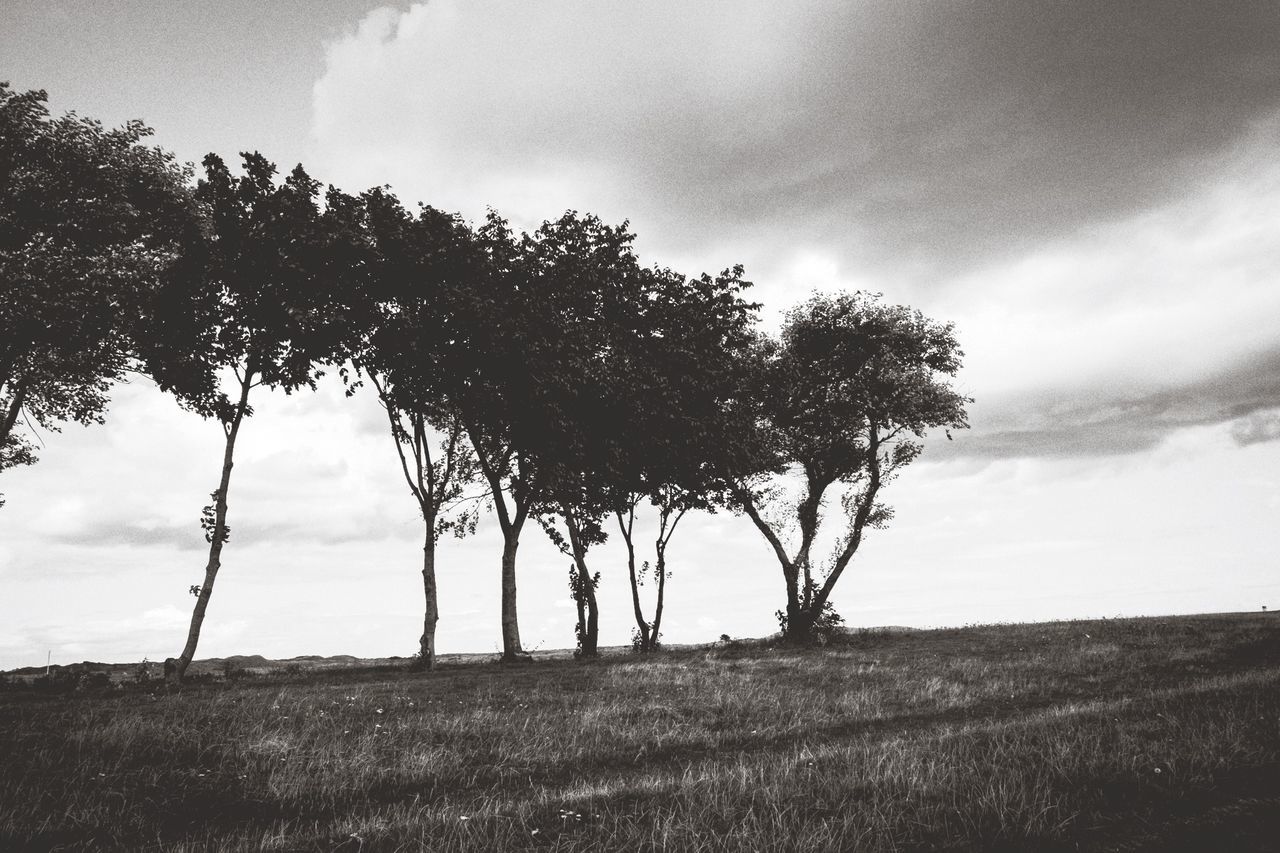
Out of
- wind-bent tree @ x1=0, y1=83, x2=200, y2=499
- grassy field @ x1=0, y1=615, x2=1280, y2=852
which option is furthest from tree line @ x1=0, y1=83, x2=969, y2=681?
grassy field @ x1=0, y1=615, x2=1280, y2=852

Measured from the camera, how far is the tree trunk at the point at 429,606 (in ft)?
90.9

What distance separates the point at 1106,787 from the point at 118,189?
31619mm

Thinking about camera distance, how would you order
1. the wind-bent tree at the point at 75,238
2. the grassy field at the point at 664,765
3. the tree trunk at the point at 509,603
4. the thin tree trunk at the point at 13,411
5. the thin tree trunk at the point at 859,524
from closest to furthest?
the grassy field at the point at 664,765 < the wind-bent tree at the point at 75,238 < the thin tree trunk at the point at 13,411 < the tree trunk at the point at 509,603 < the thin tree trunk at the point at 859,524

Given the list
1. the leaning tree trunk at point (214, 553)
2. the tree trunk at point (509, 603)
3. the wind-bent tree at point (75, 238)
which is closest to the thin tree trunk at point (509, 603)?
the tree trunk at point (509, 603)

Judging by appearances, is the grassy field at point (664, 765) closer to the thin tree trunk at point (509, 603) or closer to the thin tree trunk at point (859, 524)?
the thin tree trunk at point (509, 603)

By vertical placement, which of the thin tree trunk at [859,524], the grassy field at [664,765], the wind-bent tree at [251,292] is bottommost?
the grassy field at [664,765]

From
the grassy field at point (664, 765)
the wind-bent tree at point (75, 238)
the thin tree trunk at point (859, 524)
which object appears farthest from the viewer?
the thin tree trunk at point (859, 524)

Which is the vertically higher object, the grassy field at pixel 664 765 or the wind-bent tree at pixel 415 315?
the wind-bent tree at pixel 415 315

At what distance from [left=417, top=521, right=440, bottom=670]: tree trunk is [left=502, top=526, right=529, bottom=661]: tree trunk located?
308 cm

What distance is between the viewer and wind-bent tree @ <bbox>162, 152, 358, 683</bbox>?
25688mm

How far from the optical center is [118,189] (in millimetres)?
24484

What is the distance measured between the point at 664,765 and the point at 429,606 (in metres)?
19.0

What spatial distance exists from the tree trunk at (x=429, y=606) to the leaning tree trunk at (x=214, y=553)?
746 cm

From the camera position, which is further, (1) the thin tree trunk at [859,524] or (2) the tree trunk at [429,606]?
(1) the thin tree trunk at [859,524]
